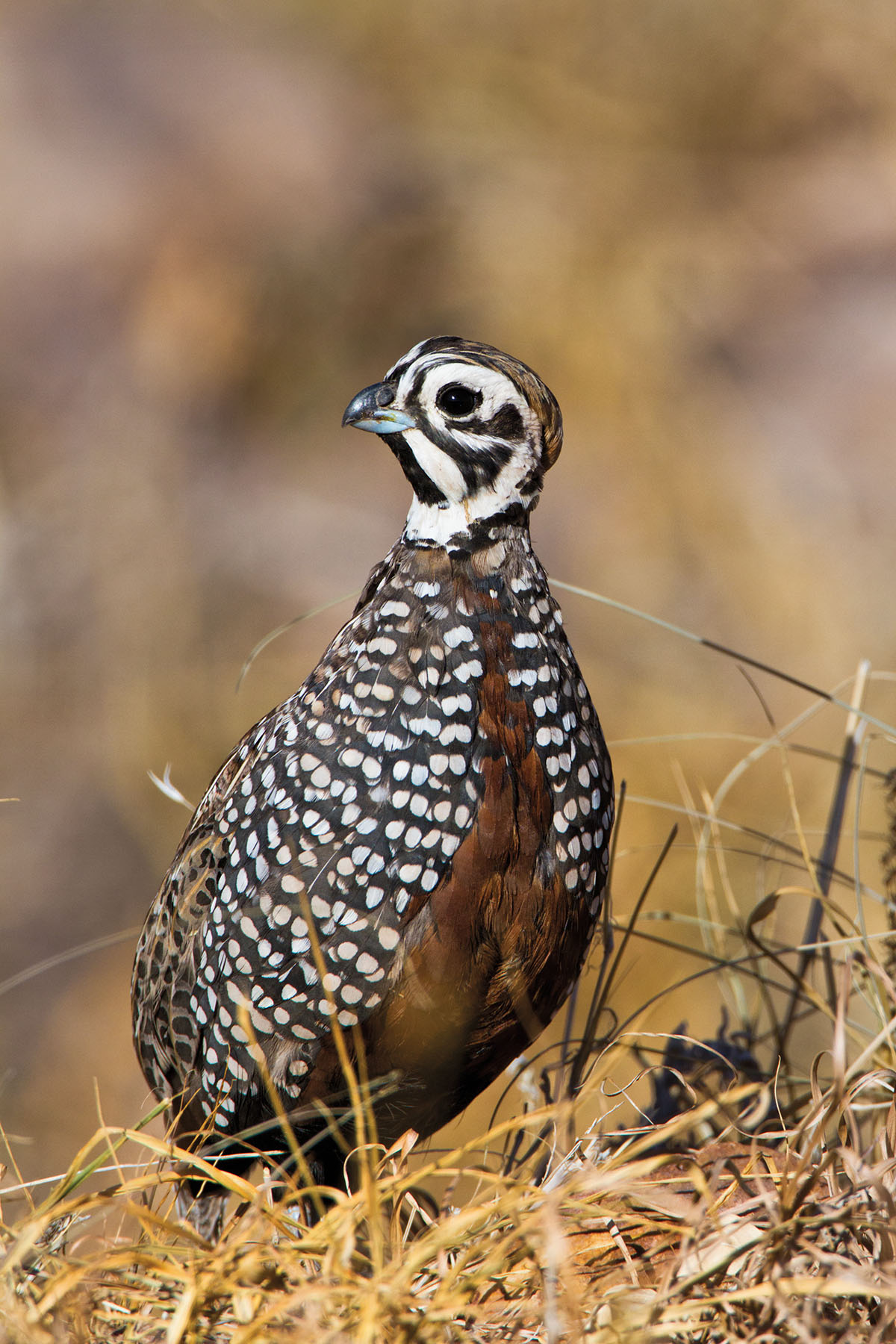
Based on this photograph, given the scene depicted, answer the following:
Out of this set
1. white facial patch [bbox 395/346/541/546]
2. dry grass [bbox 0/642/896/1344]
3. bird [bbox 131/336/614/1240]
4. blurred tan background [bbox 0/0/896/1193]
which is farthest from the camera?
blurred tan background [bbox 0/0/896/1193]

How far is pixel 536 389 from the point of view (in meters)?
2.38

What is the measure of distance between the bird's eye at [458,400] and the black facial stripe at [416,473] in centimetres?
11

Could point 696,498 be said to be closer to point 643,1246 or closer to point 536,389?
point 536,389

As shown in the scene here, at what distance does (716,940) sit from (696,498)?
4.60m

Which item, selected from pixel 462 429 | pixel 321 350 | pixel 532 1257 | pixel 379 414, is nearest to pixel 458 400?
pixel 462 429

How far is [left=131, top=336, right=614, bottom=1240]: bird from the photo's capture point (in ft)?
7.32

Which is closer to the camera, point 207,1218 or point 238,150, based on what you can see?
point 207,1218

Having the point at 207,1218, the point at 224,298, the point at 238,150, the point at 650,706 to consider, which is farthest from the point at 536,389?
the point at 238,150

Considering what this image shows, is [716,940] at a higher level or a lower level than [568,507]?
lower

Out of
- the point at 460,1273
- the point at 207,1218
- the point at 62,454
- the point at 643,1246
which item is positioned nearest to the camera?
the point at 460,1273

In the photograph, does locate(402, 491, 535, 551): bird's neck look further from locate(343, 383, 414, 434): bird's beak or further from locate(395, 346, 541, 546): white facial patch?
locate(343, 383, 414, 434): bird's beak

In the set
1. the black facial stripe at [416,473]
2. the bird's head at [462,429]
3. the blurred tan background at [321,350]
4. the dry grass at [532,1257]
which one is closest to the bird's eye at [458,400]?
the bird's head at [462,429]

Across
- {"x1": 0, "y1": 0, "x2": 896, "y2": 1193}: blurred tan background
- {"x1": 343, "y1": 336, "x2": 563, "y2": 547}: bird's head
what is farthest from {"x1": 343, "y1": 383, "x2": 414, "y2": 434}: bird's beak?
{"x1": 0, "y1": 0, "x2": 896, "y2": 1193}: blurred tan background

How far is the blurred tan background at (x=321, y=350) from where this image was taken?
7.11 meters
